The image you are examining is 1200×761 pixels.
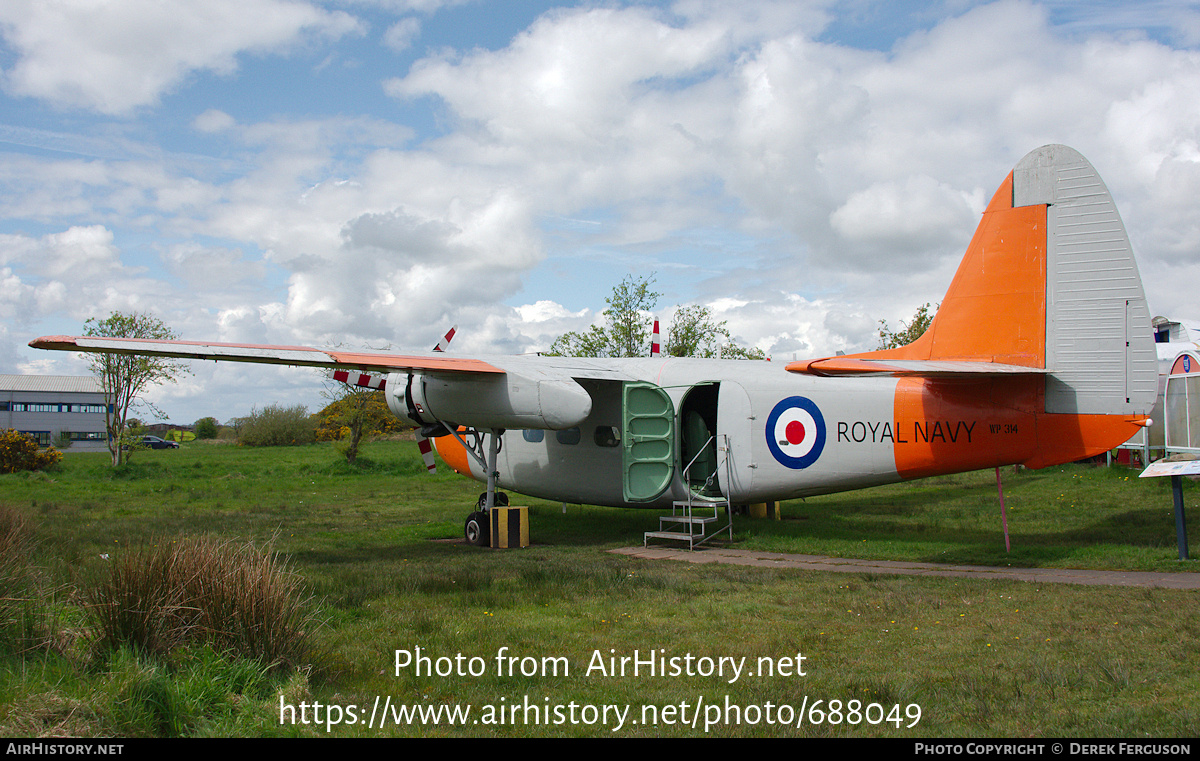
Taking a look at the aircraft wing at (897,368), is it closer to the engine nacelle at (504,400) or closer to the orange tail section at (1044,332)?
the orange tail section at (1044,332)

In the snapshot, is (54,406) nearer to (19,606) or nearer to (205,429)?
(205,429)

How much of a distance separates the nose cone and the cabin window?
6.00 feet

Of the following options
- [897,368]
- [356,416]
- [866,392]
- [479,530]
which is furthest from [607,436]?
[356,416]

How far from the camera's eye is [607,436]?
1384cm

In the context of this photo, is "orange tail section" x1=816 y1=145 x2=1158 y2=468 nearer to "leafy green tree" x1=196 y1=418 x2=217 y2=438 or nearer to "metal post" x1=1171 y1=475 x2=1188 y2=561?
"metal post" x1=1171 y1=475 x2=1188 y2=561

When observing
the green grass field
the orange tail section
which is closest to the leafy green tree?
the green grass field

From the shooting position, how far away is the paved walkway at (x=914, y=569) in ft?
29.0

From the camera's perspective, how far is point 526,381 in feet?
39.3

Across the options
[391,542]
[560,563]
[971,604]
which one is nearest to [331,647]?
[560,563]

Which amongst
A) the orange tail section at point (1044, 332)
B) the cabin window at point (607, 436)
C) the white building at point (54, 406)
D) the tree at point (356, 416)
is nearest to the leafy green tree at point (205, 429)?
the white building at point (54, 406)

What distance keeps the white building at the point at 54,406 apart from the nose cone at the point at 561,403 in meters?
74.7

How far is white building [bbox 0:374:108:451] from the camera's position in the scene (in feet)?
234

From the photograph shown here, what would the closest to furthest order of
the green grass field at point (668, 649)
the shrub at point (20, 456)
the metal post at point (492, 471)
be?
the green grass field at point (668, 649)
the metal post at point (492, 471)
the shrub at point (20, 456)

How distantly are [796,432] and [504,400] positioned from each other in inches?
194
